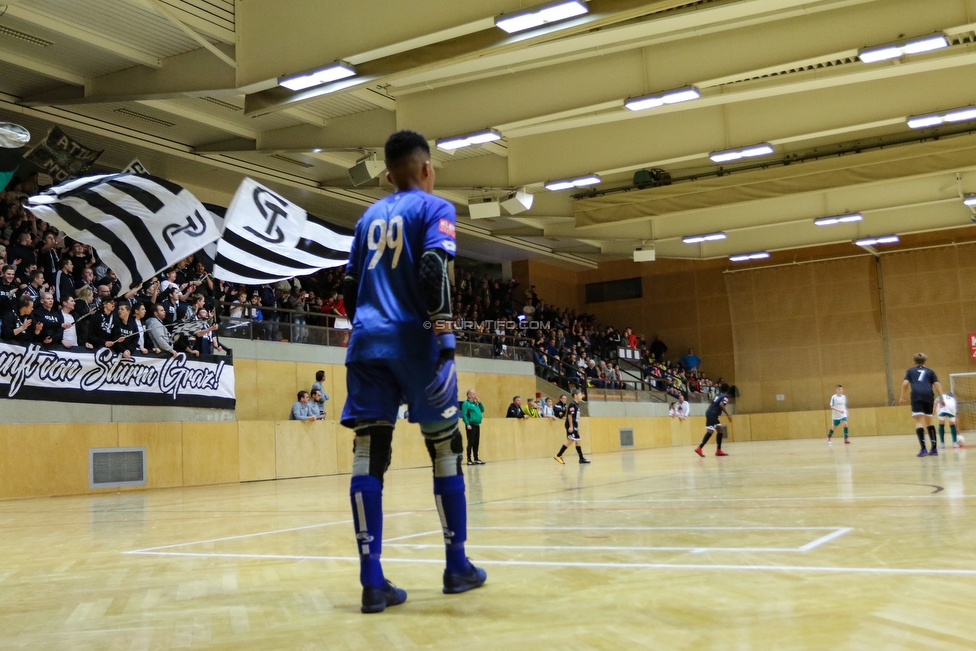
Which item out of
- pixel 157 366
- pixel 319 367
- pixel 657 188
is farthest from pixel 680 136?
pixel 157 366

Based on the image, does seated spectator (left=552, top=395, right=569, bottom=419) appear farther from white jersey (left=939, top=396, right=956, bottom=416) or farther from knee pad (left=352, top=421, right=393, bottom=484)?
knee pad (left=352, top=421, right=393, bottom=484)

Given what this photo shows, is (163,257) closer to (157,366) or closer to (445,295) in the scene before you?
(157,366)

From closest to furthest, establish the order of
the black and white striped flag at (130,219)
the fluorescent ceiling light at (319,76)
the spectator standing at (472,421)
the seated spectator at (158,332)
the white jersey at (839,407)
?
1. the black and white striped flag at (130,219)
2. the fluorescent ceiling light at (319,76)
3. the seated spectator at (158,332)
4. the spectator standing at (472,421)
5. the white jersey at (839,407)

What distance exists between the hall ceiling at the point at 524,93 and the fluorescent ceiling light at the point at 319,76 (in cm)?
14

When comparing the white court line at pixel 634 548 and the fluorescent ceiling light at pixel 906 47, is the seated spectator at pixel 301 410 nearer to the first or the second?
the fluorescent ceiling light at pixel 906 47

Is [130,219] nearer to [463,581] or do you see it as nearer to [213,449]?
[213,449]

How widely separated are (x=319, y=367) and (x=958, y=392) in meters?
27.1

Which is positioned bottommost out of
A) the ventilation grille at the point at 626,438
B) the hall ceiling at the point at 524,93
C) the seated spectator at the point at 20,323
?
the ventilation grille at the point at 626,438

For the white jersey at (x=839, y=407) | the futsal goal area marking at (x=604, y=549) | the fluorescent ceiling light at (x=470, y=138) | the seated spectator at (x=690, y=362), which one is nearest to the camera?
the futsal goal area marking at (x=604, y=549)

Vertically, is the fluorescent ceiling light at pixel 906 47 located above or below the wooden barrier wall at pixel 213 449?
above

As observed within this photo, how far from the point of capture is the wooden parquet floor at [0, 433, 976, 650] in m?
2.67

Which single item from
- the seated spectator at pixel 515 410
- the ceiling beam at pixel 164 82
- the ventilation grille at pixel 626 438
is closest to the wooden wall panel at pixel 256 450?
the ceiling beam at pixel 164 82

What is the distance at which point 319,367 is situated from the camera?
21734 mm

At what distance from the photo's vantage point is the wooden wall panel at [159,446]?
1590cm
